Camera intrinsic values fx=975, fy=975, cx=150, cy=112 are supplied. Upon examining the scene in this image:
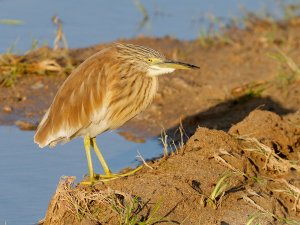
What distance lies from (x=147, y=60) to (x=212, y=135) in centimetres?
73

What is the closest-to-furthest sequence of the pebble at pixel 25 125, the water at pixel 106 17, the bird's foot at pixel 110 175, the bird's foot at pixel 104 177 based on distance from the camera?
the bird's foot at pixel 104 177
the bird's foot at pixel 110 175
the pebble at pixel 25 125
the water at pixel 106 17

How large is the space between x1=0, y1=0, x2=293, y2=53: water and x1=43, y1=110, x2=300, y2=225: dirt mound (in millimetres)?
4039

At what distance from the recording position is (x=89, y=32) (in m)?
11.0

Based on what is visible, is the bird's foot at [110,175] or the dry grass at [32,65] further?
the dry grass at [32,65]

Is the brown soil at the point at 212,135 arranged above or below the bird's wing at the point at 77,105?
below

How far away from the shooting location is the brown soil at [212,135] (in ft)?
19.5

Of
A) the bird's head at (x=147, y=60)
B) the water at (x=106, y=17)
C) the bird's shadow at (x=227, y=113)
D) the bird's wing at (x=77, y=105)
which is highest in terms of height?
the bird's head at (x=147, y=60)

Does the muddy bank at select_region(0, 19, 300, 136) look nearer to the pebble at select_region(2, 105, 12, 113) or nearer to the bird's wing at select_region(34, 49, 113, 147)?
the pebble at select_region(2, 105, 12, 113)

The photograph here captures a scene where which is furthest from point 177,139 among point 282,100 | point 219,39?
point 219,39

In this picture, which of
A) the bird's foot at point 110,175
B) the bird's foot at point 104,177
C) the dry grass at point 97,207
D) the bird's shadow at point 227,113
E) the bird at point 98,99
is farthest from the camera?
the bird's shadow at point 227,113

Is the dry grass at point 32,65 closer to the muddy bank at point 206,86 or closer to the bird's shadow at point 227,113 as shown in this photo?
the muddy bank at point 206,86

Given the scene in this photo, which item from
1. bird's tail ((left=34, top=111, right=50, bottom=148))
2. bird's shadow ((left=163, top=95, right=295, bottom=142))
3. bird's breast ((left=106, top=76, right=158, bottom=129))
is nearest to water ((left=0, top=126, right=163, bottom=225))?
bird's tail ((left=34, top=111, right=50, bottom=148))

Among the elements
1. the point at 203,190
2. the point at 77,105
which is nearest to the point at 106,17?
the point at 77,105

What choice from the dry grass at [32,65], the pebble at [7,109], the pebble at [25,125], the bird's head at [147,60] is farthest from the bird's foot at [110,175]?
the dry grass at [32,65]
